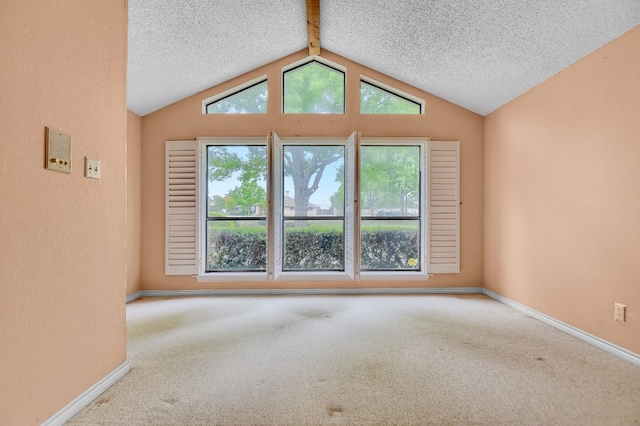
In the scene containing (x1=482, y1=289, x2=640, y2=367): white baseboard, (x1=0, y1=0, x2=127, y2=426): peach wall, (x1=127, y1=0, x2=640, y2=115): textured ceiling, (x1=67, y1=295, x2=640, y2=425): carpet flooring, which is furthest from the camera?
(x1=127, y1=0, x2=640, y2=115): textured ceiling

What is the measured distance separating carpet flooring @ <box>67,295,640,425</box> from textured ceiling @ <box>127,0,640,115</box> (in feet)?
7.84

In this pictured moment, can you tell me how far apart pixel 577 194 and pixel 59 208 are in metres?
3.60

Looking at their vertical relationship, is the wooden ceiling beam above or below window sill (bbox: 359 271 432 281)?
above

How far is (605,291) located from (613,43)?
73.0 inches

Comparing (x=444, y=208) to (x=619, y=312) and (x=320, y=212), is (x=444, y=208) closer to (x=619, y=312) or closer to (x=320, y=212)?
(x=320, y=212)

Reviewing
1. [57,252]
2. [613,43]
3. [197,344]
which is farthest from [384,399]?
[613,43]

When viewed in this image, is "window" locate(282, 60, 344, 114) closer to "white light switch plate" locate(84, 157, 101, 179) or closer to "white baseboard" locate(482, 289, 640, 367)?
"white light switch plate" locate(84, 157, 101, 179)

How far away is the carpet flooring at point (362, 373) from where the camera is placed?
1510mm

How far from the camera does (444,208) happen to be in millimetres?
3795

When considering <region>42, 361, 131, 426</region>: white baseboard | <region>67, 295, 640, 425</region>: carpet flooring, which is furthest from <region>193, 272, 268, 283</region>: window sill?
<region>42, 361, 131, 426</region>: white baseboard

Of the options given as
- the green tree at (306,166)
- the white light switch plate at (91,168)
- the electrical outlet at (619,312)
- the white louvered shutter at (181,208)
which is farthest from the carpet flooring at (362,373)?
the green tree at (306,166)

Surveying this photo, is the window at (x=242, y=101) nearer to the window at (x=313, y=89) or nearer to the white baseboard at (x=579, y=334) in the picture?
the window at (x=313, y=89)

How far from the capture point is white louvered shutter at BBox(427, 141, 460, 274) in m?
3.79

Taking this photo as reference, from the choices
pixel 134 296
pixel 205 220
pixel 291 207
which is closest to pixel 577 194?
pixel 291 207
